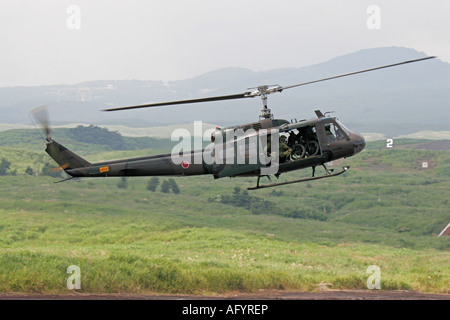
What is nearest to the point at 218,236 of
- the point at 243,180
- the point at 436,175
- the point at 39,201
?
the point at 39,201

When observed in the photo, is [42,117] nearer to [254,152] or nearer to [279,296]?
[254,152]

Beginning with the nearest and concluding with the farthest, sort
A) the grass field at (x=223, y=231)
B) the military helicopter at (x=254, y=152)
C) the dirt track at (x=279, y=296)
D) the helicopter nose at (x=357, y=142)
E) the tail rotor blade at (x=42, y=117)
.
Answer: the dirt track at (x=279, y=296) → the military helicopter at (x=254, y=152) → the tail rotor blade at (x=42, y=117) → the helicopter nose at (x=357, y=142) → the grass field at (x=223, y=231)

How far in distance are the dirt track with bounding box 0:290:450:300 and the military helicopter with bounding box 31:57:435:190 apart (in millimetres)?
5104

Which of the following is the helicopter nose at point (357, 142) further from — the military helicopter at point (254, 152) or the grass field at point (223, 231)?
the grass field at point (223, 231)

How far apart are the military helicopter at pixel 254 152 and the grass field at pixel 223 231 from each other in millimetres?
4435

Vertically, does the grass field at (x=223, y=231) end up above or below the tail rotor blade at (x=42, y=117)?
below

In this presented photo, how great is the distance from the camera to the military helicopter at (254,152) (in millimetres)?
27000

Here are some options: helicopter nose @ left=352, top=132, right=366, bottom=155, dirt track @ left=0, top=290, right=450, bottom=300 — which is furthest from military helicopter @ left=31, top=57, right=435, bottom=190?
dirt track @ left=0, top=290, right=450, bottom=300

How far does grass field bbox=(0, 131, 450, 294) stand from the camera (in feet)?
96.6

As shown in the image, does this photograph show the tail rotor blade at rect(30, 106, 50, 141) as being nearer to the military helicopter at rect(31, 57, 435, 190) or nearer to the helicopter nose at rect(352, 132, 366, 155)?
the military helicopter at rect(31, 57, 435, 190)

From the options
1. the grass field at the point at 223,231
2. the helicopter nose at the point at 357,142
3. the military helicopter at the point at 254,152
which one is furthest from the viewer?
the grass field at the point at 223,231

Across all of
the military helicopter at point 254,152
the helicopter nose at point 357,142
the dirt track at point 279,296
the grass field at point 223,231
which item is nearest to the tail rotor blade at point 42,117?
the military helicopter at point 254,152

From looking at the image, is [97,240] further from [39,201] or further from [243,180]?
[243,180]
